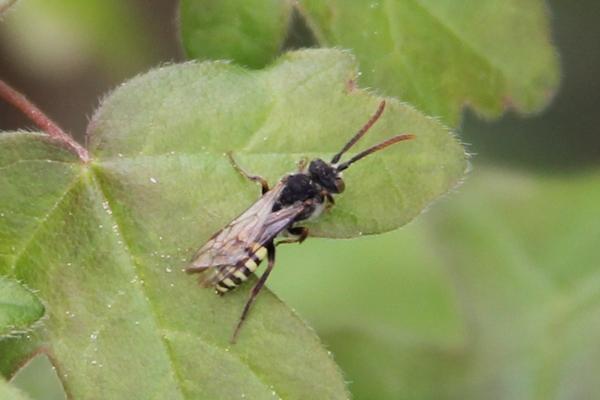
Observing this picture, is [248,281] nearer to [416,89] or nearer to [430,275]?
[416,89]

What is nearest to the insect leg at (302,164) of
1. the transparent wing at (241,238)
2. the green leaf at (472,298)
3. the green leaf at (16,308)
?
the transparent wing at (241,238)

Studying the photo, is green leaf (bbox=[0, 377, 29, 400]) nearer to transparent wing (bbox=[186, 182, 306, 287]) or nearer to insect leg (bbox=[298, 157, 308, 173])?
transparent wing (bbox=[186, 182, 306, 287])

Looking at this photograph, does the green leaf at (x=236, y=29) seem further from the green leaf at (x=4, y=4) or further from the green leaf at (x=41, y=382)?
the green leaf at (x=41, y=382)

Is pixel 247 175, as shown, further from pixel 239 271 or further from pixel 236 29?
pixel 236 29

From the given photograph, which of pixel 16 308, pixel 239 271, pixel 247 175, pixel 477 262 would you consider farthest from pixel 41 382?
pixel 477 262

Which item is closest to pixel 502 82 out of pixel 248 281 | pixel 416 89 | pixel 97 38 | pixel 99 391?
pixel 416 89

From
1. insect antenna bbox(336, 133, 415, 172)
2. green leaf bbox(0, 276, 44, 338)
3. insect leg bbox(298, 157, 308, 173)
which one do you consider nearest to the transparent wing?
insect leg bbox(298, 157, 308, 173)
